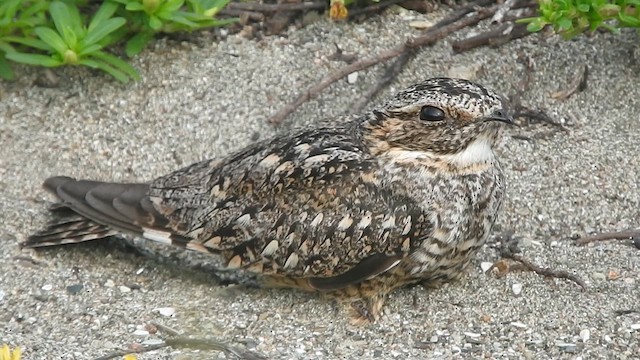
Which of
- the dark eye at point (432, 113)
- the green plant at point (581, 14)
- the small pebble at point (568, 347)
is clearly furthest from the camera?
the green plant at point (581, 14)

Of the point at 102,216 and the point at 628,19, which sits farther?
the point at 628,19

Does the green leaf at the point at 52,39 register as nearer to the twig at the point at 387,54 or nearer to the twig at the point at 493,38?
the twig at the point at 387,54

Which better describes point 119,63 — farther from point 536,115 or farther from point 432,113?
point 536,115

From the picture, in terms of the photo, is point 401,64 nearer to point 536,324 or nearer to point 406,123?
point 406,123

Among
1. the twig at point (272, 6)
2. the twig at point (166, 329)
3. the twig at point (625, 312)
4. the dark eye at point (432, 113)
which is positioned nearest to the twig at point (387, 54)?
Answer: the twig at point (272, 6)

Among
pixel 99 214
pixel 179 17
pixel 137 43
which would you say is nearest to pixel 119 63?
pixel 137 43

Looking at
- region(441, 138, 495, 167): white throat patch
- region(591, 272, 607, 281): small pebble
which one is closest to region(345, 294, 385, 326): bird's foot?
region(441, 138, 495, 167): white throat patch
